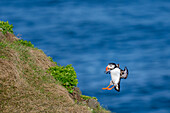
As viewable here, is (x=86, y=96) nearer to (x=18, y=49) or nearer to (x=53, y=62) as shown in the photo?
(x=53, y=62)

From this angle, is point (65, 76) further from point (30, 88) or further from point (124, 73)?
point (124, 73)

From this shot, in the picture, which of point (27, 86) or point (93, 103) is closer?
point (27, 86)

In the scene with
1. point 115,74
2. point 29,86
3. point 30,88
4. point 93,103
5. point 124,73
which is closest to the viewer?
point 30,88

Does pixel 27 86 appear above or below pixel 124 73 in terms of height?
below

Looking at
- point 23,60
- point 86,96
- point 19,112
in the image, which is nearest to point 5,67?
point 23,60

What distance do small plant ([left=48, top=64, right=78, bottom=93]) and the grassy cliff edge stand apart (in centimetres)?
18

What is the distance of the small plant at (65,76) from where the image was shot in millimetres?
13273

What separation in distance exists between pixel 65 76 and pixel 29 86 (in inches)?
60.6

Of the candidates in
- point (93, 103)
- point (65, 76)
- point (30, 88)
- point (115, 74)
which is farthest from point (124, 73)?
point (30, 88)

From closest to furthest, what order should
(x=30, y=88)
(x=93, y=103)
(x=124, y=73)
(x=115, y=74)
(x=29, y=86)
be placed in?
(x=30, y=88), (x=29, y=86), (x=115, y=74), (x=124, y=73), (x=93, y=103)

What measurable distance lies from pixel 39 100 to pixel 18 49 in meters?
2.55

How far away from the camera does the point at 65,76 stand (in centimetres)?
1331

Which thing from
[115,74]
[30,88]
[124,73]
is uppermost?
[124,73]

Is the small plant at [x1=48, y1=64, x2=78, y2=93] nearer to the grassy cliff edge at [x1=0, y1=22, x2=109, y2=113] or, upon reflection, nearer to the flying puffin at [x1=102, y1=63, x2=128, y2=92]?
the grassy cliff edge at [x1=0, y1=22, x2=109, y2=113]
